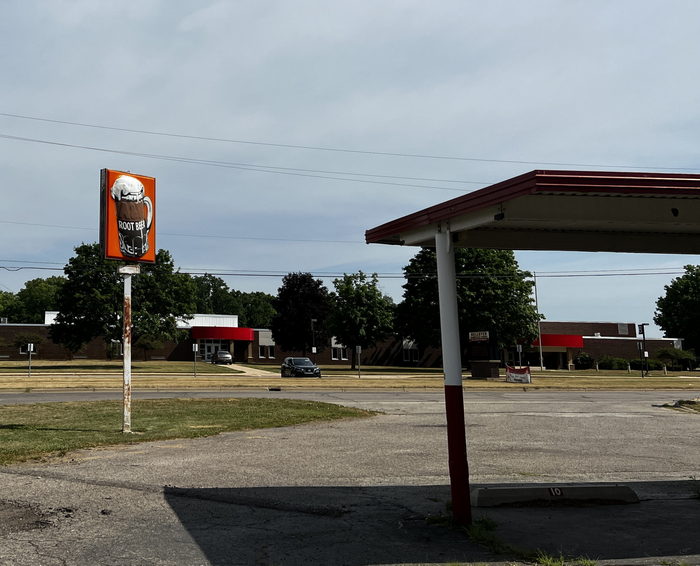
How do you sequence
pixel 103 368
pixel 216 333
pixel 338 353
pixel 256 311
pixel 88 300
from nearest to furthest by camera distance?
pixel 103 368, pixel 88 300, pixel 216 333, pixel 338 353, pixel 256 311

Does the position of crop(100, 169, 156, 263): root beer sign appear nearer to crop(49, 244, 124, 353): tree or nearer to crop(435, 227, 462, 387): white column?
crop(435, 227, 462, 387): white column

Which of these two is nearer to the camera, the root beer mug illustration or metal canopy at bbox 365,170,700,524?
metal canopy at bbox 365,170,700,524

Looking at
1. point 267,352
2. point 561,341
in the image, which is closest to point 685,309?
point 561,341

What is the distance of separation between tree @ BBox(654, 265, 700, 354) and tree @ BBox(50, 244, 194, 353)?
6925 centimetres

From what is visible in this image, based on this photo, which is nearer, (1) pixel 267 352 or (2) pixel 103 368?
(2) pixel 103 368

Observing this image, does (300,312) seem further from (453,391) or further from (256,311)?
(256,311)

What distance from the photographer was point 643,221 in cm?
693

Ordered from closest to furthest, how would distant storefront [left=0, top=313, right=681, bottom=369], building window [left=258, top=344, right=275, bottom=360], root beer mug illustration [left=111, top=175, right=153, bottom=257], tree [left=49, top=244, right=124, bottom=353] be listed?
root beer mug illustration [left=111, top=175, right=153, bottom=257] → tree [left=49, top=244, right=124, bottom=353] → distant storefront [left=0, top=313, right=681, bottom=369] → building window [left=258, top=344, right=275, bottom=360]

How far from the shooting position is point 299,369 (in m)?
47.8

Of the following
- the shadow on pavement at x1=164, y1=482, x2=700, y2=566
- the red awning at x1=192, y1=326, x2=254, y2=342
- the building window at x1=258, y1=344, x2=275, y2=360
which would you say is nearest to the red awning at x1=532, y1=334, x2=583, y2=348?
the building window at x1=258, y1=344, x2=275, y2=360

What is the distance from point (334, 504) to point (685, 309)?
98326 mm

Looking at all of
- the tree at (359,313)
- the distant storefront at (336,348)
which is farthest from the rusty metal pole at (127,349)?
the distant storefront at (336,348)

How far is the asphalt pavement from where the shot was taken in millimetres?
5746

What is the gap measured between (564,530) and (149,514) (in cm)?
410
